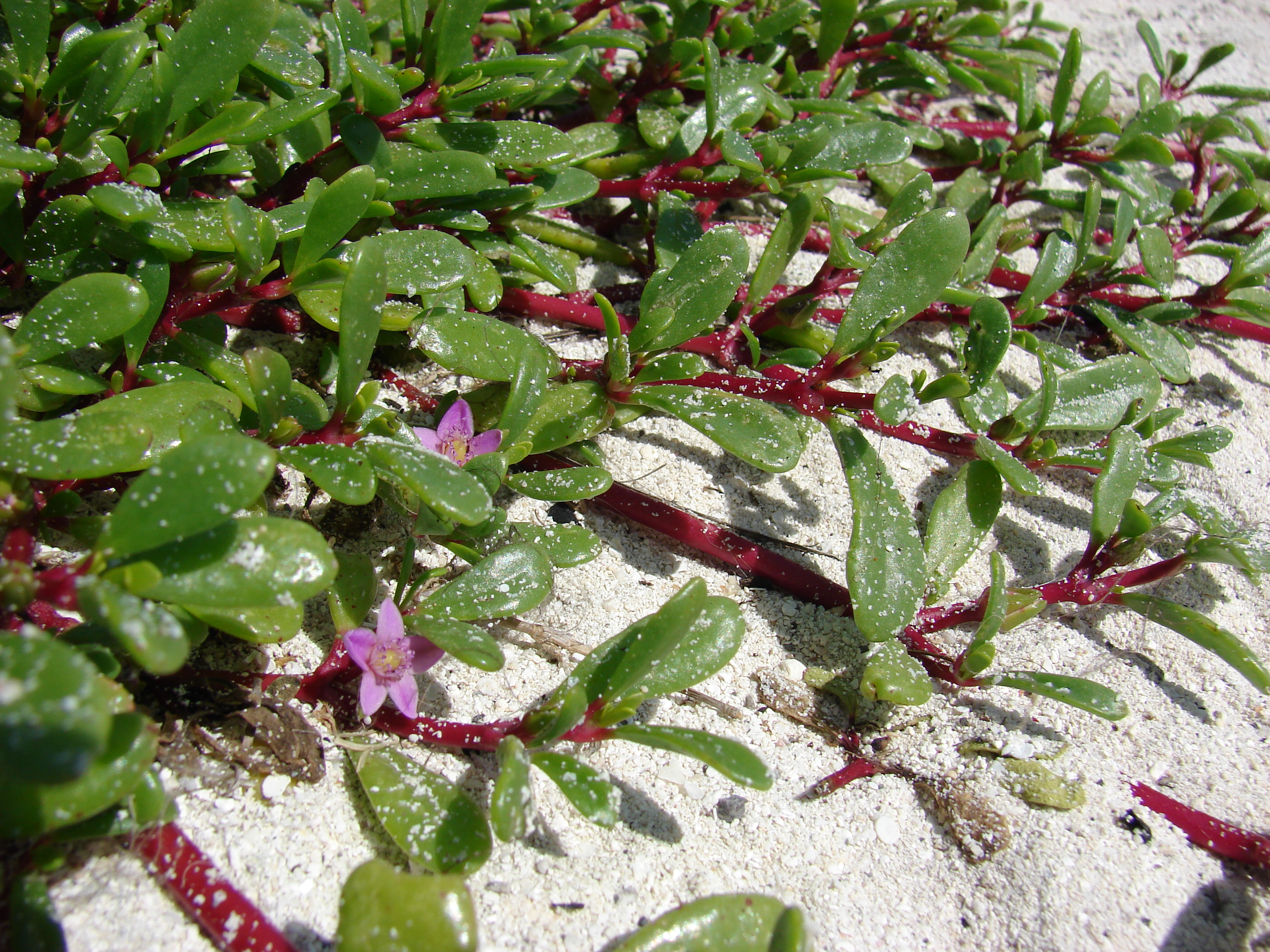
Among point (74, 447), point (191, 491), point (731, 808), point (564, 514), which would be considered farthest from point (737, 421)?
point (74, 447)

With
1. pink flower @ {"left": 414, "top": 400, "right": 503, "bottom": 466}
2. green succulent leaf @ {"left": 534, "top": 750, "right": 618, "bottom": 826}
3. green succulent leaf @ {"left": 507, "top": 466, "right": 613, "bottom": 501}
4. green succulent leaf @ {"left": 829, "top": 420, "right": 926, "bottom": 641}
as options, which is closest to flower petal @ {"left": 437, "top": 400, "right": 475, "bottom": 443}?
pink flower @ {"left": 414, "top": 400, "right": 503, "bottom": 466}

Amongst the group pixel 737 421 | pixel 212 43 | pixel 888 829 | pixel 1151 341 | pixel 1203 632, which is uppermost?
pixel 212 43

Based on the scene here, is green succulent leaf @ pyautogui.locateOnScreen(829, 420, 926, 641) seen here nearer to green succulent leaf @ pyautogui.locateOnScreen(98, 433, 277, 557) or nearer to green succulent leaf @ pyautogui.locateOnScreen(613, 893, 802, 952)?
green succulent leaf @ pyautogui.locateOnScreen(613, 893, 802, 952)

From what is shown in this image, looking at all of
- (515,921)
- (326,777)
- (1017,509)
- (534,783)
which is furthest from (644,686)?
(1017,509)

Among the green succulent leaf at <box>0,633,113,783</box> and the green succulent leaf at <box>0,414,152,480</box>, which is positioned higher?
the green succulent leaf at <box>0,414,152,480</box>

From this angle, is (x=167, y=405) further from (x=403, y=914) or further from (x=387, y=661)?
(x=403, y=914)
